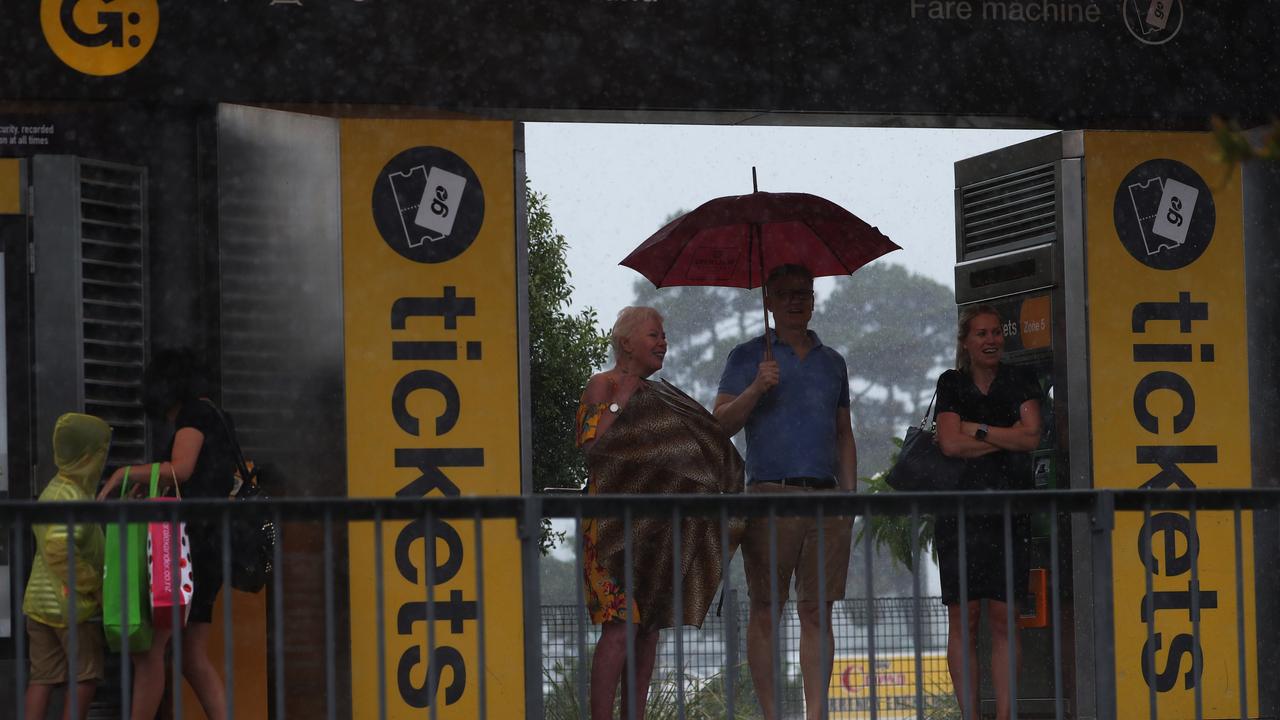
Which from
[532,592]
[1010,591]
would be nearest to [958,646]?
[1010,591]

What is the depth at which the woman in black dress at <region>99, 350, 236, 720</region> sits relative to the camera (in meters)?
6.16

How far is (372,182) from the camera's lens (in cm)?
743

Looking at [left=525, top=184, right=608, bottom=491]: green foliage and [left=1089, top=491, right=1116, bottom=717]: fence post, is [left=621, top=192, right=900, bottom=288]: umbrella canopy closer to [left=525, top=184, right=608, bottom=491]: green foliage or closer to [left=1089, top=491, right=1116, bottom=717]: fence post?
[left=1089, top=491, right=1116, bottom=717]: fence post

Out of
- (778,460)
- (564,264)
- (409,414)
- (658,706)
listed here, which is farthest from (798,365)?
(564,264)

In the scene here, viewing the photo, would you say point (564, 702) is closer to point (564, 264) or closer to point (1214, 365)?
point (1214, 365)

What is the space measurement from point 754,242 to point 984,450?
1380mm

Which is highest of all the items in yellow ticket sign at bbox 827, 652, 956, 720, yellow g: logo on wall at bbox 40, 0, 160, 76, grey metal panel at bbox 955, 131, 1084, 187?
yellow g: logo on wall at bbox 40, 0, 160, 76

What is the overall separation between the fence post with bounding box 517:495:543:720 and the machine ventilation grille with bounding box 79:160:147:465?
9.70ft

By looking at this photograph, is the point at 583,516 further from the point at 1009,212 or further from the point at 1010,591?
the point at 1009,212

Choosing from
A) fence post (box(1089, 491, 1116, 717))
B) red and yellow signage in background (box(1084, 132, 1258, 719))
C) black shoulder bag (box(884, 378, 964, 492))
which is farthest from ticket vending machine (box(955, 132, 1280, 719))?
fence post (box(1089, 491, 1116, 717))

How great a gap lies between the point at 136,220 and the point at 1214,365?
4.83 metres

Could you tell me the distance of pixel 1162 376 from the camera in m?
7.88

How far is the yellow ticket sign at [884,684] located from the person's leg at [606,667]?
0.81 meters

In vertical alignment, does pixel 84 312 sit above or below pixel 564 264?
below
